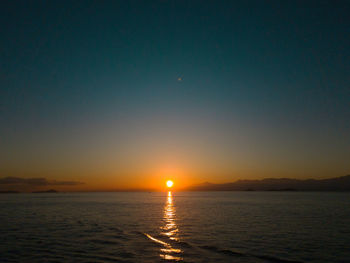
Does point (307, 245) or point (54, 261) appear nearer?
point (54, 261)

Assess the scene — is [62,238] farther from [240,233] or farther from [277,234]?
[277,234]

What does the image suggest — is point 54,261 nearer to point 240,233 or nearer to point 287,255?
point 287,255

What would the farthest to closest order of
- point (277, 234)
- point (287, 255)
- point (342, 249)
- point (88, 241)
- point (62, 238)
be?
point (277, 234) < point (62, 238) < point (88, 241) < point (342, 249) < point (287, 255)

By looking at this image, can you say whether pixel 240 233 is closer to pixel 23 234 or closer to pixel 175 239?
pixel 175 239

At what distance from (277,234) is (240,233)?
169 inches

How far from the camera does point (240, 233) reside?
1288 inches

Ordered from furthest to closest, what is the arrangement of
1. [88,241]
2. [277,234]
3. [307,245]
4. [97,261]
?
1. [277,234]
2. [88,241]
3. [307,245]
4. [97,261]

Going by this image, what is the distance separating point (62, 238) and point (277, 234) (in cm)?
2480

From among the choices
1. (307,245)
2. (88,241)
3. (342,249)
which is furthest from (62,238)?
(342,249)

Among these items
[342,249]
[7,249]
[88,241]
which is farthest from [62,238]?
[342,249]

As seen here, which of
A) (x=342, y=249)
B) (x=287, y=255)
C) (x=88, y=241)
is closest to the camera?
(x=287, y=255)

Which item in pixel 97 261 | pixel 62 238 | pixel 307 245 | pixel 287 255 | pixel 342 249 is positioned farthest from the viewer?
pixel 62 238

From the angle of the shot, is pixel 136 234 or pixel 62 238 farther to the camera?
pixel 136 234

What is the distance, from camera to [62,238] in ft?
97.2
